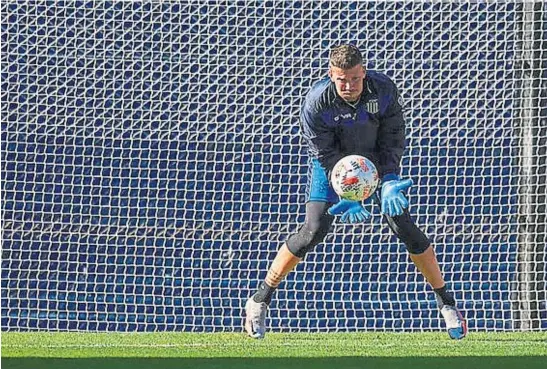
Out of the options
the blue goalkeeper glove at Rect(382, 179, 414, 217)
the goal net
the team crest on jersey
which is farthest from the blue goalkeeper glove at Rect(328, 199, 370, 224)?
the goal net

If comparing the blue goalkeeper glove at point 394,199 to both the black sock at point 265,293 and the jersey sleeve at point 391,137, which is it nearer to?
the jersey sleeve at point 391,137

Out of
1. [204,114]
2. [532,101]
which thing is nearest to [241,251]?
[204,114]

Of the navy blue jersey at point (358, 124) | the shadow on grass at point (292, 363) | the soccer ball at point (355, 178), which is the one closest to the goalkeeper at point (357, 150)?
the navy blue jersey at point (358, 124)

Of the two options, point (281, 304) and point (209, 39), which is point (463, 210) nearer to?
point (281, 304)

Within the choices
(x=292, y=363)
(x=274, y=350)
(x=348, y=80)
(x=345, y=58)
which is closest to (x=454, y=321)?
(x=274, y=350)

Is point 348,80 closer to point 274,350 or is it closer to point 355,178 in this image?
point 355,178

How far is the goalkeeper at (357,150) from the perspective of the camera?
5.48 meters

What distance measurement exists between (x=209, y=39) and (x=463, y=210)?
2.01m

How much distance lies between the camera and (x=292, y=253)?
18.8 feet

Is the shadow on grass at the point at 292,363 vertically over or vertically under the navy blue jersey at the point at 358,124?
under

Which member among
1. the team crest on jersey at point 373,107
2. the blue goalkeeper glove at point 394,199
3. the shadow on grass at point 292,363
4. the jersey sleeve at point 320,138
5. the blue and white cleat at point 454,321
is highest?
the team crest on jersey at point 373,107

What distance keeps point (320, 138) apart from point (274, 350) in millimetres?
1061

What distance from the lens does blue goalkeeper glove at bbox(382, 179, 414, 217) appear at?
5.38m

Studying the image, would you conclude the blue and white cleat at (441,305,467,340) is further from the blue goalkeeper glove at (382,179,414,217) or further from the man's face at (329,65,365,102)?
the man's face at (329,65,365,102)
